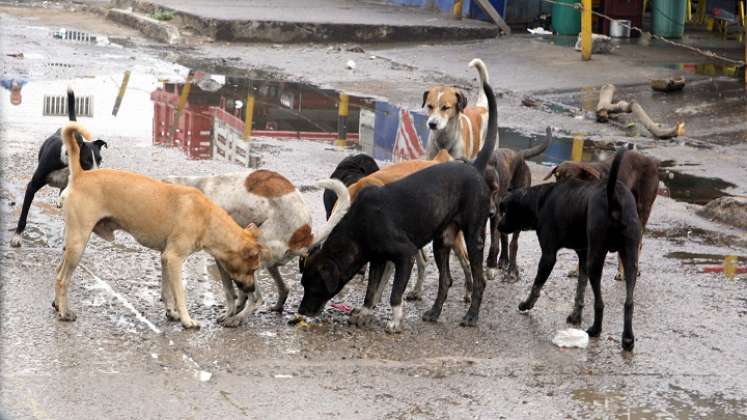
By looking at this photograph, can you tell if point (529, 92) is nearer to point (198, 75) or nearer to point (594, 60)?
point (594, 60)

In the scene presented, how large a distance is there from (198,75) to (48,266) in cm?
1035

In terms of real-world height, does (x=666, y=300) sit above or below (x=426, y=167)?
below

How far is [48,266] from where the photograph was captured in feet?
31.2

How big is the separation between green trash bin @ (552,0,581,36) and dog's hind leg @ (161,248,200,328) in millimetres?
16763

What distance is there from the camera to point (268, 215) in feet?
28.4

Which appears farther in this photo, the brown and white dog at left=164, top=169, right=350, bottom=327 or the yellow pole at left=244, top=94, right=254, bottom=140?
the yellow pole at left=244, top=94, right=254, bottom=140

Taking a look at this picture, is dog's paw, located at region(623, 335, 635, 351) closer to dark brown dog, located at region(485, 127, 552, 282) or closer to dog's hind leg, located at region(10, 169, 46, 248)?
dark brown dog, located at region(485, 127, 552, 282)

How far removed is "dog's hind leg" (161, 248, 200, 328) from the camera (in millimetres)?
8141

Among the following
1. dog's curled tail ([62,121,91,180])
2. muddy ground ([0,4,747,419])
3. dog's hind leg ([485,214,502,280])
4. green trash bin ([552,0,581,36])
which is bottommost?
muddy ground ([0,4,747,419])

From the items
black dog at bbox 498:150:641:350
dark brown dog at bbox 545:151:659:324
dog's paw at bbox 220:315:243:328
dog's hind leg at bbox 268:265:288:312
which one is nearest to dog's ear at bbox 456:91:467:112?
dark brown dog at bbox 545:151:659:324

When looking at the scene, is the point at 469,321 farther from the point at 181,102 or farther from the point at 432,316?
the point at 181,102

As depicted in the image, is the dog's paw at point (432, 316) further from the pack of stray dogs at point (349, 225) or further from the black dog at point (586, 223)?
the black dog at point (586, 223)

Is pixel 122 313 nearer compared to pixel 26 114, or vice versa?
pixel 122 313

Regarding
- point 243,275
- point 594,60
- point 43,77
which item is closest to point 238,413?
point 243,275
